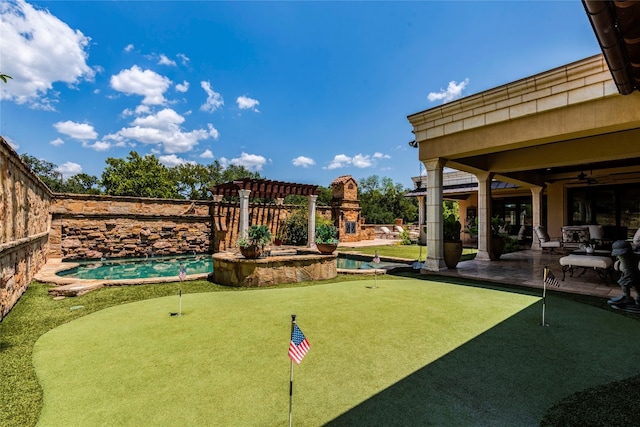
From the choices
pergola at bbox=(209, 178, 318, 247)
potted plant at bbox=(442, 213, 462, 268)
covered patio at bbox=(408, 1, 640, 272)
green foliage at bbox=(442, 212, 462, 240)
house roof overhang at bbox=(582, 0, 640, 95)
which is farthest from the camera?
pergola at bbox=(209, 178, 318, 247)

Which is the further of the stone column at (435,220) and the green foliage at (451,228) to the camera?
the green foliage at (451,228)

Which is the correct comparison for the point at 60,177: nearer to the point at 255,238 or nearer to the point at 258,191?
the point at 258,191

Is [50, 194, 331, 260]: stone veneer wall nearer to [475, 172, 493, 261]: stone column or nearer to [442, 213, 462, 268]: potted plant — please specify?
[442, 213, 462, 268]: potted plant

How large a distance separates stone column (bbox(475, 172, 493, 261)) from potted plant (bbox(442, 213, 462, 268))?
7.81 feet

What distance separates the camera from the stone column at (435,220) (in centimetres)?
788

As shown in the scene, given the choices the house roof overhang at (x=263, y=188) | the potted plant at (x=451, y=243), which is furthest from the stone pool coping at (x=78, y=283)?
the house roof overhang at (x=263, y=188)

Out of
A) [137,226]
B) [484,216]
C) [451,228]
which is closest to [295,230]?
[137,226]

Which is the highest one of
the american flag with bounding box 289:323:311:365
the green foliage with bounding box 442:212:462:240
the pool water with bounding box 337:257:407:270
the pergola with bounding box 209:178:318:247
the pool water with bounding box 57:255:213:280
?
the pergola with bounding box 209:178:318:247

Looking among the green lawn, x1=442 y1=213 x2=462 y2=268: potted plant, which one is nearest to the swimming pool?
the green lawn

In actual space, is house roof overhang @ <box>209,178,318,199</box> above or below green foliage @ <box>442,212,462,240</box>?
above

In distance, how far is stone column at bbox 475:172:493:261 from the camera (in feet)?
33.1

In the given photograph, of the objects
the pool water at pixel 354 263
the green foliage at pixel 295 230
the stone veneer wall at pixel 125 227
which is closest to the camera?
the pool water at pixel 354 263

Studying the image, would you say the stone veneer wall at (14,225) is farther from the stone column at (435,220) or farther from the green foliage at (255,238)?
the stone column at (435,220)

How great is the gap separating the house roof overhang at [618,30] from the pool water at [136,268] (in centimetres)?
971
